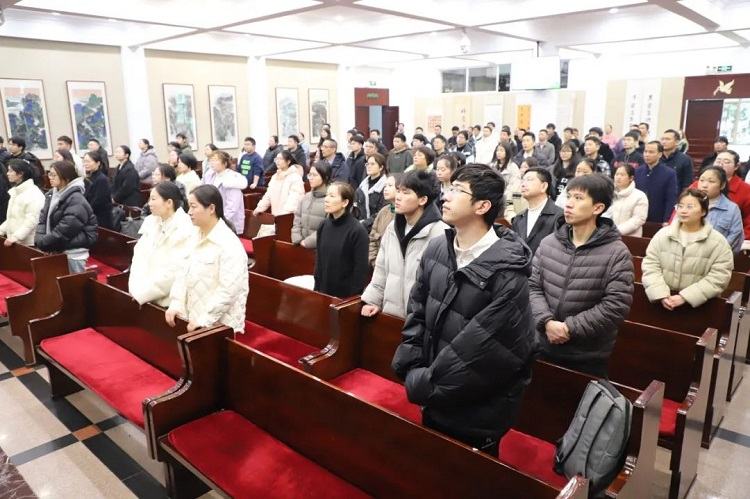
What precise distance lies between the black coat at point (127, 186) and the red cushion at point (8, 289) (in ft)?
7.18

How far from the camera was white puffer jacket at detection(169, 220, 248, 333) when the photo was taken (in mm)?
2992

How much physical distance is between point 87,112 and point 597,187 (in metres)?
10.2

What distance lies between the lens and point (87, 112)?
1007cm

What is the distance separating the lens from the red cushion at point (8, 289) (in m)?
4.40

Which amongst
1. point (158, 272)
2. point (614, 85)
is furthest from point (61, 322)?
point (614, 85)

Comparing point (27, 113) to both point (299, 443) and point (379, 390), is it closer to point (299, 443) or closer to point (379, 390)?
point (379, 390)

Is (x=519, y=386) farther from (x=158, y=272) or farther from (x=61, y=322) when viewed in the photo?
(x=61, y=322)

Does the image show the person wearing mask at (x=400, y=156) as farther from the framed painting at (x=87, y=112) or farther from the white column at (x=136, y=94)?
the framed painting at (x=87, y=112)

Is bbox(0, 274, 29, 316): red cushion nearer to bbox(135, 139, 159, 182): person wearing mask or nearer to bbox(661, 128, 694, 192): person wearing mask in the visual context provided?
bbox(135, 139, 159, 182): person wearing mask

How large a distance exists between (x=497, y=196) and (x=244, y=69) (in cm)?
1171

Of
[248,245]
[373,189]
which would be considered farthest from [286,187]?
[373,189]

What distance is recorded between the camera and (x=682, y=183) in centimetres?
633

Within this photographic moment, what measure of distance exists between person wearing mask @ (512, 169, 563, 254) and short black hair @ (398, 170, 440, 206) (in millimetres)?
999

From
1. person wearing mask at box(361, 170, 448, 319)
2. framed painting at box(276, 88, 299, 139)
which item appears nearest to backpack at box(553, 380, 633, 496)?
person wearing mask at box(361, 170, 448, 319)
